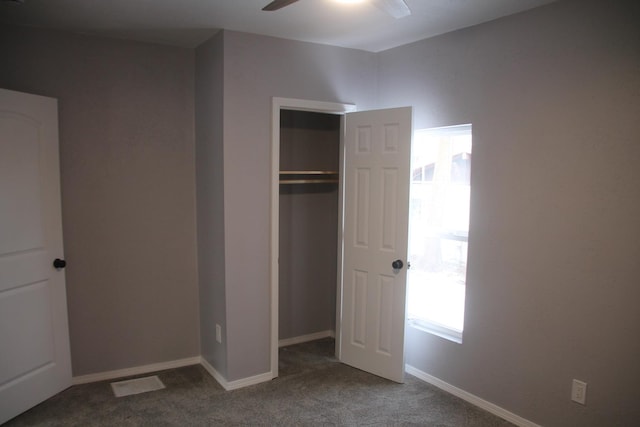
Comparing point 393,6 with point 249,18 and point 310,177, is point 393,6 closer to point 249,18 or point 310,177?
point 249,18

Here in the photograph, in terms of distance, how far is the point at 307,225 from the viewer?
4.12 m

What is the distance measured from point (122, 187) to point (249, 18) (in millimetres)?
1573

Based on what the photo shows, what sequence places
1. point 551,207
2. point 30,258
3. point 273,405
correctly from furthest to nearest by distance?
point 273,405 < point 30,258 < point 551,207

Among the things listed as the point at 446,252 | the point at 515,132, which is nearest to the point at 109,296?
the point at 446,252

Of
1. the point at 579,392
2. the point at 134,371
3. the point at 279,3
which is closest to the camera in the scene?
the point at 279,3

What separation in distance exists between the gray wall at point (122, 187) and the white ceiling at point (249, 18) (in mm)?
219

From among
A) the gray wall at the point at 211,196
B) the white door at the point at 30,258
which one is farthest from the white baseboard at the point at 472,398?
the white door at the point at 30,258

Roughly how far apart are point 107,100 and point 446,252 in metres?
2.74

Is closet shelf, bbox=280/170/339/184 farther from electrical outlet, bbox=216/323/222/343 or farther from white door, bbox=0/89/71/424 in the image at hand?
white door, bbox=0/89/71/424

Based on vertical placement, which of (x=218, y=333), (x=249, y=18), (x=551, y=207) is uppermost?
(x=249, y=18)

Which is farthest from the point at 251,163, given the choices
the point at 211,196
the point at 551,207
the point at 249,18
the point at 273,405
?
the point at 551,207

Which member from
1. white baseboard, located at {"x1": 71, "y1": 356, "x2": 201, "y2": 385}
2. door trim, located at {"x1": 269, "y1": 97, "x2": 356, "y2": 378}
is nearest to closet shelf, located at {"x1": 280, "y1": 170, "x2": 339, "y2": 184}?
door trim, located at {"x1": 269, "y1": 97, "x2": 356, "y2": 378}

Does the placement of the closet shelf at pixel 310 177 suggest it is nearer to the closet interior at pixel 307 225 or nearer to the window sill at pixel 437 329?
the closet interior at pixel 307 225

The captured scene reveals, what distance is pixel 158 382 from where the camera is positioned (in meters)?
3.32
